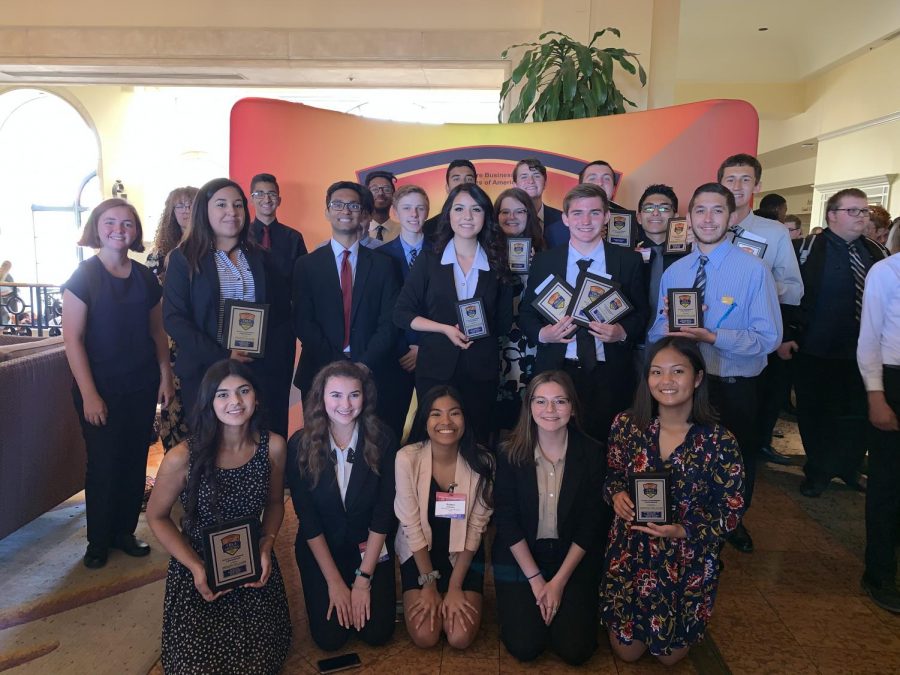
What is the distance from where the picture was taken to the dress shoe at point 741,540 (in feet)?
11.0

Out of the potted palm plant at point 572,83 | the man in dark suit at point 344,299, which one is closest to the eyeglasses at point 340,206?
the man in dark suit at point 344,299

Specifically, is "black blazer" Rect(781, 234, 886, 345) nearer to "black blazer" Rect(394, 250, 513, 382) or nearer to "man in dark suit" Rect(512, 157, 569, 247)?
"man in dark suit" Rect(512, 157, 569, 247)

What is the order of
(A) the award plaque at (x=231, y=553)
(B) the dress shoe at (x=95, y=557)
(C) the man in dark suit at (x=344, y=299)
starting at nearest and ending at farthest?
1. (A) the award plaque at (x=231, y=553)
2. (B) the dress shoe at (x=95, y=557)
3. (C) the man in dark suit at (x=344, y=299)

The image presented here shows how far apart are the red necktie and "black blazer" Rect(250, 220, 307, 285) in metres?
0.83

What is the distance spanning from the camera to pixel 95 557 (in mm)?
3113

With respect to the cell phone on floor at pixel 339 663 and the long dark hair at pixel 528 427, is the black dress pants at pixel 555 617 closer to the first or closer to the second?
the long dark hair at pixel 528 427

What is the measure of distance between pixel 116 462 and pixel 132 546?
0.46m

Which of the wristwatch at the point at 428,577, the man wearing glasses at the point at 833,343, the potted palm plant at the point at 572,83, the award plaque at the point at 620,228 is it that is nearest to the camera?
the wristwatch at the point at 428,577

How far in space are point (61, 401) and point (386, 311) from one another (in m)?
1.83

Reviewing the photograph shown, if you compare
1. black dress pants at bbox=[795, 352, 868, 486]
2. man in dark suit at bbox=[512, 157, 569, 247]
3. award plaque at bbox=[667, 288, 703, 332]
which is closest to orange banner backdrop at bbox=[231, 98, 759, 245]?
man in dark suit at bbox=[512, 157, 569, 247]

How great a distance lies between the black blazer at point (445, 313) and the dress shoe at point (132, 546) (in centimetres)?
165

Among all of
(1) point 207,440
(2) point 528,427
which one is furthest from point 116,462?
(2) point 528,427

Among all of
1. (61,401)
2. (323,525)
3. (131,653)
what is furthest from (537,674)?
(61,401)

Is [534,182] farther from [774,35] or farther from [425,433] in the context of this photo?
[774,35]
